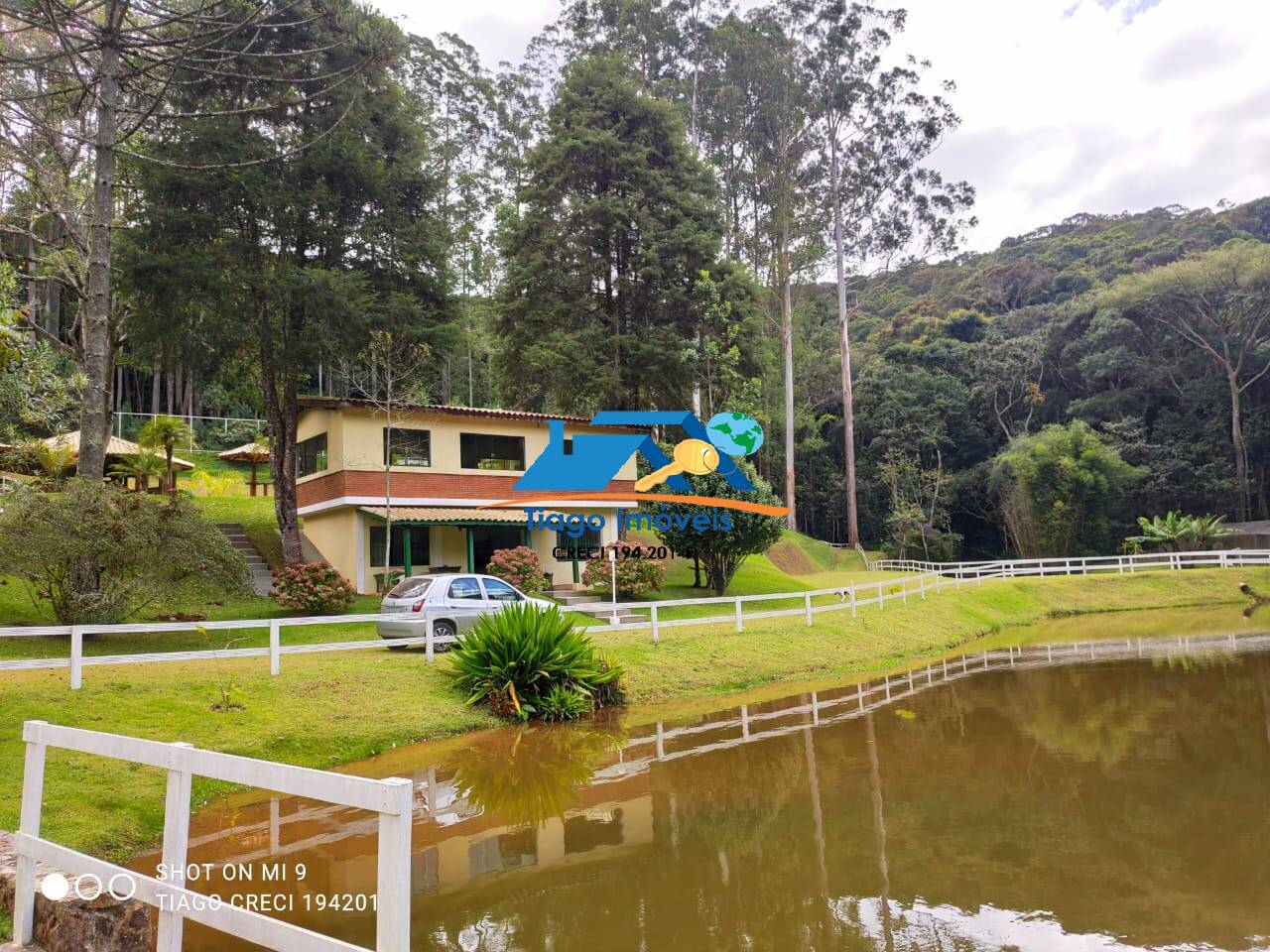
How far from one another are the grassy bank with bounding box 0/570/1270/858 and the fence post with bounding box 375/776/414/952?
5267 mm

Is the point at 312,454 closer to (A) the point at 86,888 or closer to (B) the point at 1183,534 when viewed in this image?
(A) the point at 86,888

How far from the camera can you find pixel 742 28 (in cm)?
3788

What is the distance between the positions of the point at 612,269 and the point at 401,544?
12669mm

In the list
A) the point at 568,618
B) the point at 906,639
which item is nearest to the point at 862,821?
the point at 568,618

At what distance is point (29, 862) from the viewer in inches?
175

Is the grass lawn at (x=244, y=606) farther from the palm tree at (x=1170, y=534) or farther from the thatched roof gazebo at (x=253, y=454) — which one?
the palm tree at (x=1170, y=534)

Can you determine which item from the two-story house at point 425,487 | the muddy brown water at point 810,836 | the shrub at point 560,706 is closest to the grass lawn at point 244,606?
the two-story house at point 425,487

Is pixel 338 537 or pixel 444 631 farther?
pixel 338 537

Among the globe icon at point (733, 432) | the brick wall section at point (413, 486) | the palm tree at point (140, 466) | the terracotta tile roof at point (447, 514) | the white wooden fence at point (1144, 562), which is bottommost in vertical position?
the white wooden fence at point (1144, 562)

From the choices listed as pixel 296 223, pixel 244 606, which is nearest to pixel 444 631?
pixel 244 606

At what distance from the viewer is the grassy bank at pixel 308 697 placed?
314 inches

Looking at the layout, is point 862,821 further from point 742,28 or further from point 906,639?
point 742,28

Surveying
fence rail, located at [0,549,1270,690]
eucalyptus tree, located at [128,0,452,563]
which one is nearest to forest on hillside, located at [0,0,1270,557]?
eucalyptus tree, located at [128,0,452,563]

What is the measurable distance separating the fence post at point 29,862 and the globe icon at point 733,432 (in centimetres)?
2427
